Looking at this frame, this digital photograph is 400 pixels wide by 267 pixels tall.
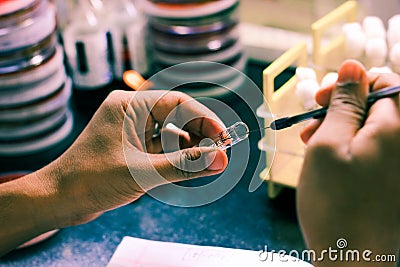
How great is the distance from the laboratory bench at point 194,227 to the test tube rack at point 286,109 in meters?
0.02

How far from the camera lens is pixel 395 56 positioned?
3.16ft

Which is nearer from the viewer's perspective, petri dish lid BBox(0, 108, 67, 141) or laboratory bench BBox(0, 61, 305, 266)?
laboratory bench BBox(0, 61, 305, 266)

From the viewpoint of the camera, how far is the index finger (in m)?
0.81

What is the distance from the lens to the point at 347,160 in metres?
0.56

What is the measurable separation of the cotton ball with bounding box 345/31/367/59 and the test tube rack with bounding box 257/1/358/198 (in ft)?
0.10

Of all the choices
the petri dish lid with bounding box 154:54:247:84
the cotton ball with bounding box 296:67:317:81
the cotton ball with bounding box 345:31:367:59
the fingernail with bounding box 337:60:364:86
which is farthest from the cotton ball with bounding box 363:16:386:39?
the fingernail with bounding box 337:60:364:86

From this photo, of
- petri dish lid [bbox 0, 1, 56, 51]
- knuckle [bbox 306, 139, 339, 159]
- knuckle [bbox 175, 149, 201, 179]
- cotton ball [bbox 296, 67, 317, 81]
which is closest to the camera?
knuckle [bbox 306, 139, 339, 159]

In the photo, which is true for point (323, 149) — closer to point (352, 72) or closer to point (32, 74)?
point (352, 72)

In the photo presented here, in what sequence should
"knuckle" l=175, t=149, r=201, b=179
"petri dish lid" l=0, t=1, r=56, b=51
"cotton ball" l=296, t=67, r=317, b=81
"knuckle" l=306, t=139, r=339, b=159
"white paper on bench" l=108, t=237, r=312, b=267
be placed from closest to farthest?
"knuckle" l=306, t=139, r=339, b=159
"knuckle" l=175, t=149, r=201, b=179
"white paper on bench" l=108, t=237, r=312, b=267
"cotton ball" l=296, t=67, r=317, b=81
"petri dish lid" l=0, t=1, r=56, b=51

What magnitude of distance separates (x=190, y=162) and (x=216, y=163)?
1.3 inches

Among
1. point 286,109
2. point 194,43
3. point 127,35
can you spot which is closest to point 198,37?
point 194,43

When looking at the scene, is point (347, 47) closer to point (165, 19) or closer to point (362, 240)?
point (165, 19)

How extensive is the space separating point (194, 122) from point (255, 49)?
539 millimetres

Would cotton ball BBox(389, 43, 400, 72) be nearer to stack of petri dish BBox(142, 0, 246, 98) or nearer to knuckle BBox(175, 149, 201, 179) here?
stack of petri dish BBox(142, 0, 246, 98)
